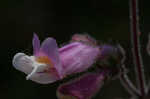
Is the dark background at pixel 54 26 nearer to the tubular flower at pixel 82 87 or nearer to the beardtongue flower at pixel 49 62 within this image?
the tubular flower at pixel 82 87

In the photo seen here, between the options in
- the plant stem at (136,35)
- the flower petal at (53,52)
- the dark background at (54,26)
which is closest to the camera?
the flower petal at (53,52)

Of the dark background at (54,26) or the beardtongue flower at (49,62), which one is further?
the dark background at (54,26)

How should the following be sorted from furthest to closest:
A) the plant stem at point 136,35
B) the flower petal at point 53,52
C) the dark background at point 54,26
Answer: the dark background at point 54,26, the plant stem at point 136,35, the flower petal at point 53,52

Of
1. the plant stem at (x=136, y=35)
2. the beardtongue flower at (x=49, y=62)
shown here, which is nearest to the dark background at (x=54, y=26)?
the plant stem at (x=136, y=35)

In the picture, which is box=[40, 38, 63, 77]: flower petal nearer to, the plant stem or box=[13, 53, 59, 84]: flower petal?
box=[13, 53, 59, 84]: flower petal

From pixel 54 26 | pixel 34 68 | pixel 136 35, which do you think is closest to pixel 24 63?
pixel 34 68

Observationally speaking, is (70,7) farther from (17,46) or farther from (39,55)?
(39,55)

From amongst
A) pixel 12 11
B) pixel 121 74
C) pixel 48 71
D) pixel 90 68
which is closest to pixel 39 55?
pixel 48 71
